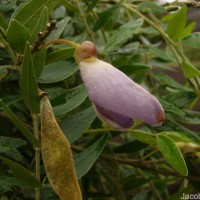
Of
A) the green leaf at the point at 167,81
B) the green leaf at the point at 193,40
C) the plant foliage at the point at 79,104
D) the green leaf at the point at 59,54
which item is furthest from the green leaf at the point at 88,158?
the green leaf at the point at 167,81

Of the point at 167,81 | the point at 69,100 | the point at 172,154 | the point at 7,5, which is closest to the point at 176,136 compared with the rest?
the point at 172,154

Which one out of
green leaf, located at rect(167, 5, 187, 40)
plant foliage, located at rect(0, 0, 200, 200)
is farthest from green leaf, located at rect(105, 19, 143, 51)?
green leaf, located at rect(167, 5, 187, 40)

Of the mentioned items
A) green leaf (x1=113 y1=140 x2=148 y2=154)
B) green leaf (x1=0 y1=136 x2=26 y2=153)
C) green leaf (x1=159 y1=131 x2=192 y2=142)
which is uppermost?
green leaf (x1=0 y1=136 x2=26 y2=153)

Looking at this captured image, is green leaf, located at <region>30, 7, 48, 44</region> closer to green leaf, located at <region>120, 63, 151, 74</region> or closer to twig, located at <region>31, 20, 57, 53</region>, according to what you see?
twig, located at <region>31, 20, 57, 53</region>

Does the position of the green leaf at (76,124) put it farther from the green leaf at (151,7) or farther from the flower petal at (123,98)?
the green leaf at (151,7)

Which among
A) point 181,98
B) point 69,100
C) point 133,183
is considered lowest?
point 133,183

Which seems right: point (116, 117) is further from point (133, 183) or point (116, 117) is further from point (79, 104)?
point (133, 183)
